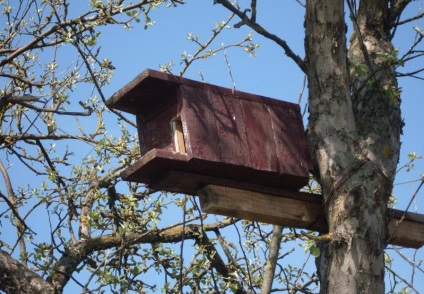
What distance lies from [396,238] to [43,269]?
247cm

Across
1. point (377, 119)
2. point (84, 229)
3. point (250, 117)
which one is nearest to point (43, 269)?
point (84, 229)

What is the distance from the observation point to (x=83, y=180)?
19.9 feet

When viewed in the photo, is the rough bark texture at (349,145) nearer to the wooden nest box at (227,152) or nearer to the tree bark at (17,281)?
the wooden nest box at (227,152)

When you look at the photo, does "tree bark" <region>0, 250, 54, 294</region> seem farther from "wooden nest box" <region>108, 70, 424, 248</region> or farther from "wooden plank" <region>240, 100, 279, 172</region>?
"wooden plank" <region>240, 100, 279, 172</region>

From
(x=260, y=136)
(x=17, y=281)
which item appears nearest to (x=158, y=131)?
(x=260, y=136)

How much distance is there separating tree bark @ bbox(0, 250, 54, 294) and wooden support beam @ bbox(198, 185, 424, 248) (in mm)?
1843

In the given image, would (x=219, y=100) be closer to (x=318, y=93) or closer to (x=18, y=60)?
(x=318, y=93)

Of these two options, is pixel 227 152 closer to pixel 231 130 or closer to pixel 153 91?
pixel 231 130

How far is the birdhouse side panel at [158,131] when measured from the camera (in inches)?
148

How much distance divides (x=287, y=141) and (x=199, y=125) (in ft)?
1.58

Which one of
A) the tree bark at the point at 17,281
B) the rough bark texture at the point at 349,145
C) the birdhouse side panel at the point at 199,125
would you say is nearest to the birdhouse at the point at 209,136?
the birdhouse side panel at the point at 199,125

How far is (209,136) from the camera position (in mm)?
3613

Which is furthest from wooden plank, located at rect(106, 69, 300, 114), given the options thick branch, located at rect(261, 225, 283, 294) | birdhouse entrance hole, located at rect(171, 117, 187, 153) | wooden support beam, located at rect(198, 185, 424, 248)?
thick branch, located at rect(261, 225, 283, 294)

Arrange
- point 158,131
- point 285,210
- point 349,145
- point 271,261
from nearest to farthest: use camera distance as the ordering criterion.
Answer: point 349,145 < point 285,210 < point 158,131 < point 271,261
